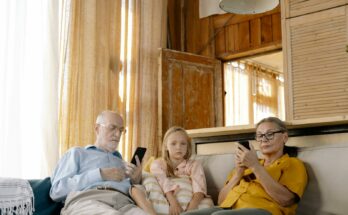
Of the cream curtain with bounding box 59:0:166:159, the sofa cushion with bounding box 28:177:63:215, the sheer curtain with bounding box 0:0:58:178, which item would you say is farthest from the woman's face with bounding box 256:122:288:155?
the cream curtain with bounding box 59:0:166:159

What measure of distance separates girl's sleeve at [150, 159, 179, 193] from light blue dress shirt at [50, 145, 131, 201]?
6.4 inches

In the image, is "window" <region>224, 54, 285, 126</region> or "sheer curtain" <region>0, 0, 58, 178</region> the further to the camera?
"window" <region>224, 54, 285, 126</region>

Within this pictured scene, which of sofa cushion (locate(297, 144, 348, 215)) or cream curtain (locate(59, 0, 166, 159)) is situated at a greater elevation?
cream curtain (locate(59, 0, 166, 159))

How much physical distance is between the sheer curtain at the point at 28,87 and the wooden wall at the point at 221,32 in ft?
7.09

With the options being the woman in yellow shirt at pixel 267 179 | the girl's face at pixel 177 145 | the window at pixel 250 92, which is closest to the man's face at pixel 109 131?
the girl's face at pixel 177 145

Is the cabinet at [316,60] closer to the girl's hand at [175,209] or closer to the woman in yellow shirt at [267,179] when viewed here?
the woman in yellow shirt at [267,179]

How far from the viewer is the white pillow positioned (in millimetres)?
Result: 2414

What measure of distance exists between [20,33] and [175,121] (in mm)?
1871

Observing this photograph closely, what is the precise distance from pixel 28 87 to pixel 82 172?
5.00 feet

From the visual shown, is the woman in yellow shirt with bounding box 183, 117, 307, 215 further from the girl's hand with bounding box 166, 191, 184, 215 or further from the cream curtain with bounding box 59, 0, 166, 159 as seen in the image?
the cream curtain with bounding box 59, 0, 166, 159

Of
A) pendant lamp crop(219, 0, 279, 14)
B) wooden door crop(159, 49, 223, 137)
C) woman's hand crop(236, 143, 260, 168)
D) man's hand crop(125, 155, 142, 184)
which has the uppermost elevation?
pendant lamp crop(219, 0, 279, 14)

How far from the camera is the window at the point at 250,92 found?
7549mm

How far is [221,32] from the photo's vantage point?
5.81m

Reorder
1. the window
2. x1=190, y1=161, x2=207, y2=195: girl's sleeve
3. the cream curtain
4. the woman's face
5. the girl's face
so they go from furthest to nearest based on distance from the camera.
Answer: the window < the cream curtain < the girl's face < x1=190, y1=161, x2=207, y2=195: girl's sleeve < the woman's face
